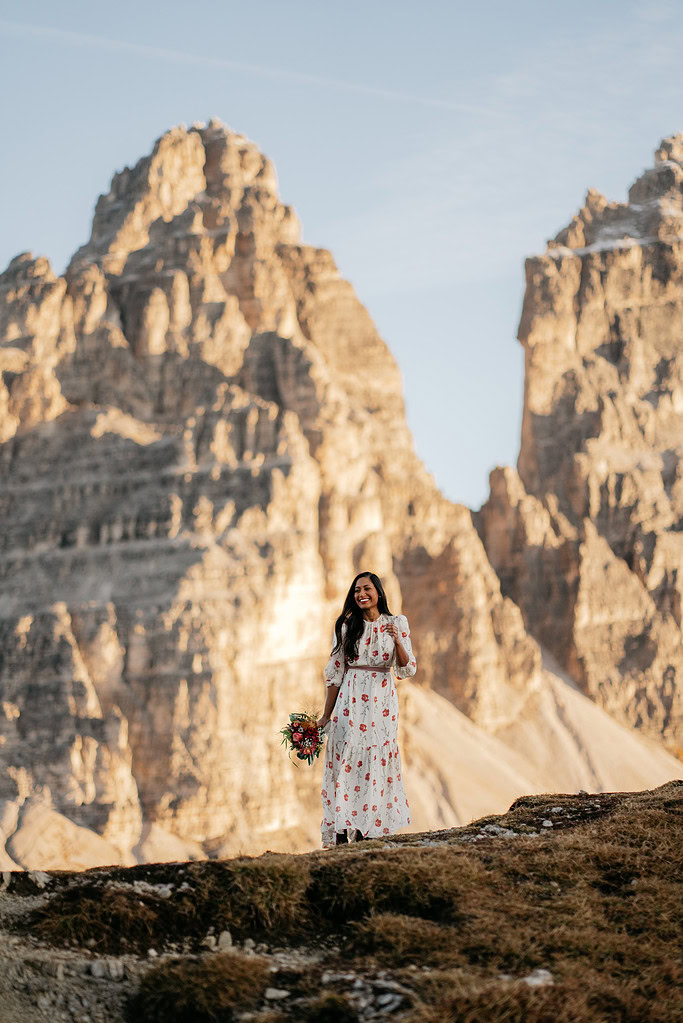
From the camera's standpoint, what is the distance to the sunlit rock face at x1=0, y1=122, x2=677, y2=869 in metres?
95.6

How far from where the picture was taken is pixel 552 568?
14188 centimetres

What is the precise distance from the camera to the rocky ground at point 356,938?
35.4ft

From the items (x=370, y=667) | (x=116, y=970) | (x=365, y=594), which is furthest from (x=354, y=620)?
(x=116, y=970)

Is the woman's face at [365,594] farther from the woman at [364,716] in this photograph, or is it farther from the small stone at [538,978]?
the small stone at [538,978]

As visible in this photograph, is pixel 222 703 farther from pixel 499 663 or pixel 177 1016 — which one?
pixel 177 1016

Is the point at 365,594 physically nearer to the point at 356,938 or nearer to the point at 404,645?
the point at 404,645

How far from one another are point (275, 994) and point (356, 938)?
3.84ft

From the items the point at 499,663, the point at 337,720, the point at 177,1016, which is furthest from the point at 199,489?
the point at 177,1016

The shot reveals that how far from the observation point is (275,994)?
11023 millimetres

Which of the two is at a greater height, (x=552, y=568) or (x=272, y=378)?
(x=272, y=378)

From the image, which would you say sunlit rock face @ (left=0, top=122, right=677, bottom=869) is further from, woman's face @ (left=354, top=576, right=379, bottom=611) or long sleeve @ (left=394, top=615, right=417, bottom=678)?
woman's face @ (left=354, top=576, right=379, bottom=611)

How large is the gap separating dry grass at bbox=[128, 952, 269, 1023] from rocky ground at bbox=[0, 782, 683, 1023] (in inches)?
0.6

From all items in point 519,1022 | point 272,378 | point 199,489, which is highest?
point 272,378

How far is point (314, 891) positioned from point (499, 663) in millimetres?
116741
